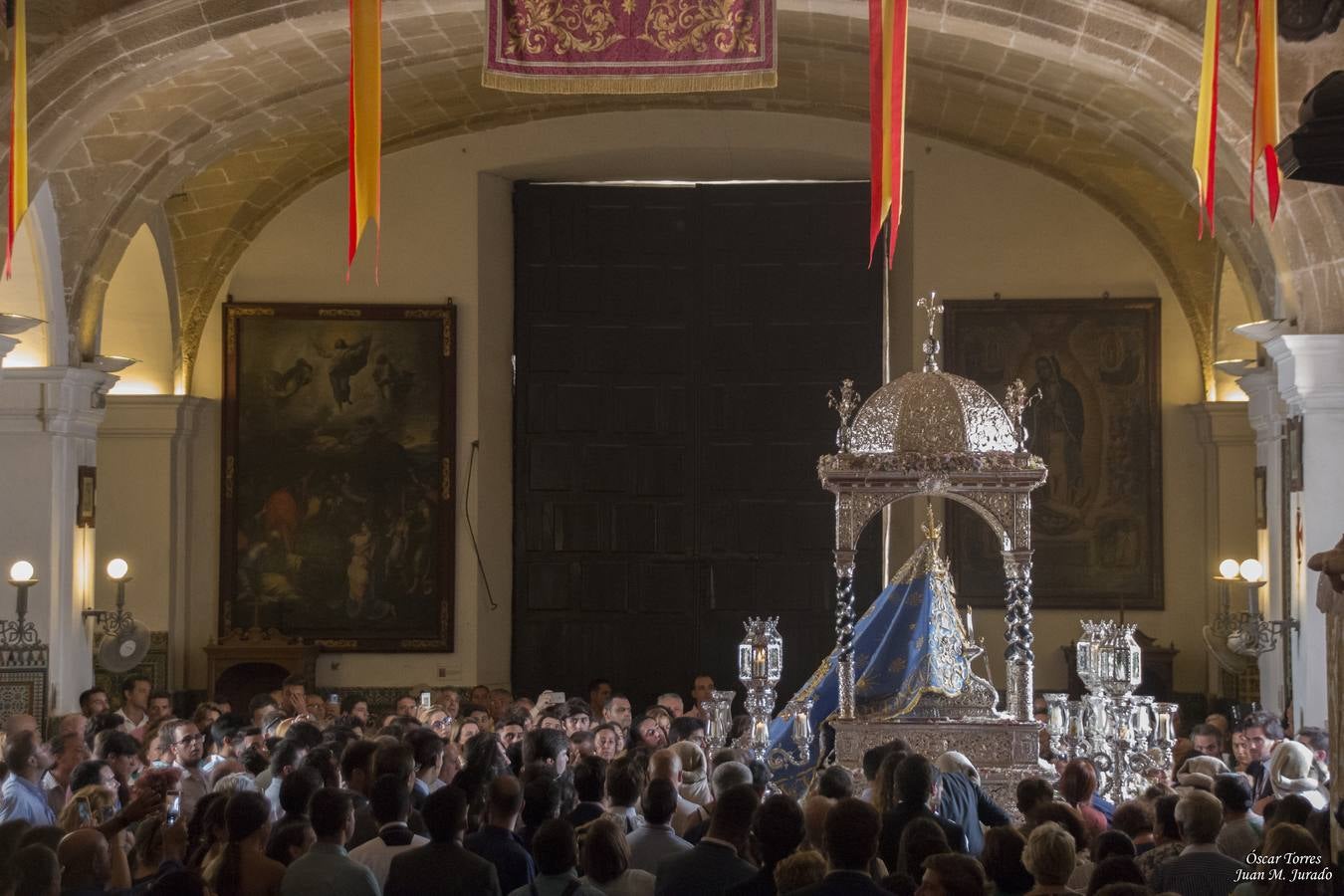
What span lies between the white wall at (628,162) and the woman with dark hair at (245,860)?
12.6 meters

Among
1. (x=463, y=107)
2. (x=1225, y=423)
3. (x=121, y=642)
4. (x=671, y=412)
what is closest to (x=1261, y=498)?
(x=1225, y=423)

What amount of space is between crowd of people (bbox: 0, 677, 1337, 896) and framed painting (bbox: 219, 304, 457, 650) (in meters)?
9.73

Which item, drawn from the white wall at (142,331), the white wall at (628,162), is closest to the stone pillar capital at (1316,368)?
the white wall at (628,162)

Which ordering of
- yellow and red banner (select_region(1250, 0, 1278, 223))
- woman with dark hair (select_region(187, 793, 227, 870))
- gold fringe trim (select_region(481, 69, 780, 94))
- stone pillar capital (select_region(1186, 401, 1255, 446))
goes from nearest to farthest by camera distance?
woman with dark hair (select_region(187, 793, 227, 870)), yellow and red banner (select_region(1250, 0, 1278, 223)), gold fringe trim (select_region(481, 69, 780, 94)), stone pillar capital (select_region(1186, 401, 1255, 446))

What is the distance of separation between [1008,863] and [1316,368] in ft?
25.8

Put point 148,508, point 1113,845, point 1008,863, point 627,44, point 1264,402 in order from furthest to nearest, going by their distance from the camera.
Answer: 1. point 148,508
2. point 1264,402
3. point 627,44
4. point 1113,845
5. point 1008,863

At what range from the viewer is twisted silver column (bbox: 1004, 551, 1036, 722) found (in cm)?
1284

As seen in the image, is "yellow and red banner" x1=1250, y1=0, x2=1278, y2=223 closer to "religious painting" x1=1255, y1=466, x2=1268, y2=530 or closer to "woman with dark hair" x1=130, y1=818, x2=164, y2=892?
"religious painting" x1=1255, y1=466, x2=1268, y2=530

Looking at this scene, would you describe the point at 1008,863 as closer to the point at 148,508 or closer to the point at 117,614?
the point at 117,614

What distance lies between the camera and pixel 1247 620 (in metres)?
15.6

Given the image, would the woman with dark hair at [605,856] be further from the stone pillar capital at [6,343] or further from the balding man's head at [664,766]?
the stone pillar capital at [6,343]

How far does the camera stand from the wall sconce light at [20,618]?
1452cm

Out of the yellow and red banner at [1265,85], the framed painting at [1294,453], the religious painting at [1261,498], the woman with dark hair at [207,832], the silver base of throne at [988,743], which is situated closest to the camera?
the woman with dark hair at [207,832]

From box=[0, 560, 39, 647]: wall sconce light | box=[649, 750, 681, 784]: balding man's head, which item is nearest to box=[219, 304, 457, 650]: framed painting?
box=[0, 560, 39, 647]: wall sconce light
